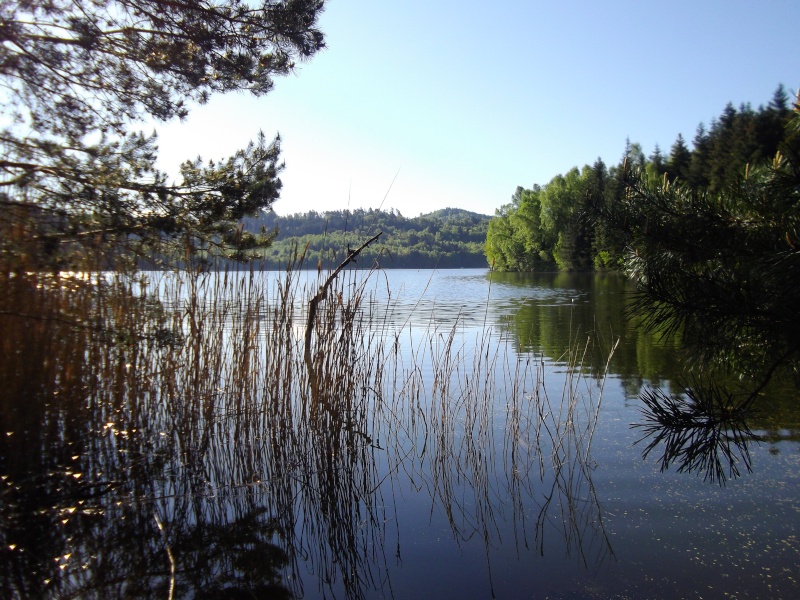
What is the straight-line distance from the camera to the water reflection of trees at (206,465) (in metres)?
3.50

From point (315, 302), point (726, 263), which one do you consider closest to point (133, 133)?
point (315, 302)

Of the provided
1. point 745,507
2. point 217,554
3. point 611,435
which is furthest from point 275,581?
point 611,435

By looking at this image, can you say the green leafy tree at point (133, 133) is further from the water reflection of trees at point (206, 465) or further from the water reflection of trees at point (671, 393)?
the water reflection of trees at point (671, 393)

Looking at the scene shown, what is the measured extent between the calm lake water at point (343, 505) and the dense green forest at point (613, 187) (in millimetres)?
1330

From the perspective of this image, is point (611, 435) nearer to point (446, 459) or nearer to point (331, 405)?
point (446, 459)

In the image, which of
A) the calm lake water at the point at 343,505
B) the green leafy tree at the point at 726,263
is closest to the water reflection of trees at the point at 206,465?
the calm lake water at the point at 343,505

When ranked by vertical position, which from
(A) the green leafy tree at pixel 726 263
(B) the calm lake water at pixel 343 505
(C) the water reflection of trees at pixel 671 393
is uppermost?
(A) the green leafy tree at pixel 726 263

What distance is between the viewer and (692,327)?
96.0 inches

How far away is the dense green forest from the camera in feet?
8.84

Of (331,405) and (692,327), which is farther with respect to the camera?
(331,405)

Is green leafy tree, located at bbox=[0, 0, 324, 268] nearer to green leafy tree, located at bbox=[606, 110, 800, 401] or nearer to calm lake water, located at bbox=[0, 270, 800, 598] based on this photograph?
calm lake water, located at bbox=[0, 270, 800, 598]

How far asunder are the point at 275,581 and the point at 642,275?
2550mm

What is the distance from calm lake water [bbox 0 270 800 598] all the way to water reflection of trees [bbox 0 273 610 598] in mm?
16

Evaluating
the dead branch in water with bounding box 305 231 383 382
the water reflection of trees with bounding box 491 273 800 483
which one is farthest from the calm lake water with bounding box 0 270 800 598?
the water reflection of trees with bounding box 491 273 800 483
